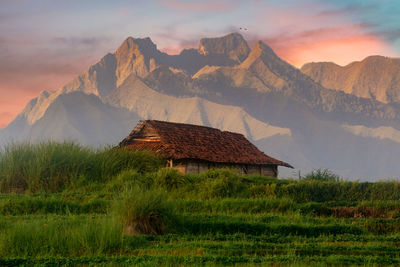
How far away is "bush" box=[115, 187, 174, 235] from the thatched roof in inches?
754

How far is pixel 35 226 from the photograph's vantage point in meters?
11.3

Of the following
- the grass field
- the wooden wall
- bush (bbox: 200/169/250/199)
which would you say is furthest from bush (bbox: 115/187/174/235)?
the wooden wall

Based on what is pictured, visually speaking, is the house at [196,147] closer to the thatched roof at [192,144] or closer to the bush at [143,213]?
the thatched roof at [192,144]

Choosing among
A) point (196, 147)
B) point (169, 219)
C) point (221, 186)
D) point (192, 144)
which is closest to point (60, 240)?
point (169, 219)

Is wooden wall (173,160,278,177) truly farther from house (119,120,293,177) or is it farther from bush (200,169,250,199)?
bush (200,169,250,199)

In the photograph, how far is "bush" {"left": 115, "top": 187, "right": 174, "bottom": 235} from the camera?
13.1 metres

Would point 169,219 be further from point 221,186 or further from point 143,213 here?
point 221,186

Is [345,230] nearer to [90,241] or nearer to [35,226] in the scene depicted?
[90,241]

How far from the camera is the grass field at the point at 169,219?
33.7 ft

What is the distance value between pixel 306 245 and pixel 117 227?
4664 millimetres

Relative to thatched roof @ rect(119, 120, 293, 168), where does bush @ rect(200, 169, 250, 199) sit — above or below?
below

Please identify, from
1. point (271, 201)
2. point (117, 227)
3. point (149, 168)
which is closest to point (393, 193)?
point (271, 201)

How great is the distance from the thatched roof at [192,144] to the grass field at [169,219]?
8.14 m

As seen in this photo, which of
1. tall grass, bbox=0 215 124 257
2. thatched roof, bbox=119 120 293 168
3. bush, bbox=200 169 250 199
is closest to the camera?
tall grass, bbox=0 215 124 257
